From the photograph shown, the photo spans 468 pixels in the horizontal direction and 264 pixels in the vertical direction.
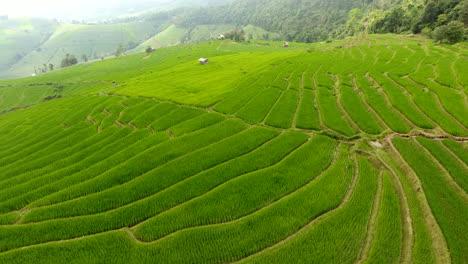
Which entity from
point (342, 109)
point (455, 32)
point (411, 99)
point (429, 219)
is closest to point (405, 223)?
point (429, 219)

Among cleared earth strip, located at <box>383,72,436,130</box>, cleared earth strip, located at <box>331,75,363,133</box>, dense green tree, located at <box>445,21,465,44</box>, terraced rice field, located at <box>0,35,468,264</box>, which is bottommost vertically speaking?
terraced rice field, located at <box>0,35,468,264</box>

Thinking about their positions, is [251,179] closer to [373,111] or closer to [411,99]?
[373,111]

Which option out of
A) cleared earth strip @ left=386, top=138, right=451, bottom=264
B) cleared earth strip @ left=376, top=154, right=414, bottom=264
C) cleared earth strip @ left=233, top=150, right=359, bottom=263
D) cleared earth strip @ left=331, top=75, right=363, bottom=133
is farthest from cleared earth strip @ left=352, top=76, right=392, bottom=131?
cleared earth strip @ left=233, top=150, right=359, bottom=263

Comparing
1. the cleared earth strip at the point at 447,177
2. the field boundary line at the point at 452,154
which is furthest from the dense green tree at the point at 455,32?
the cleared earth strip at the point at 447,177

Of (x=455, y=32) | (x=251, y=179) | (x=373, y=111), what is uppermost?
Result: (x=455, y=32)

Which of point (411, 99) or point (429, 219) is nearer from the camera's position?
point (429, 219)

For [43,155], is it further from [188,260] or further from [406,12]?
[406,12]

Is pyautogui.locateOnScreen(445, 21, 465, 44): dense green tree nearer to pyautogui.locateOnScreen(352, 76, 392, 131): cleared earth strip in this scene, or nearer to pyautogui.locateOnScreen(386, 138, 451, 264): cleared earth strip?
pyautogui.locateOnScreen(352, 76, 392, 131): cleared earth strip

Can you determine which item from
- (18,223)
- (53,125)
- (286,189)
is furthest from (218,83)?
(18,223)
